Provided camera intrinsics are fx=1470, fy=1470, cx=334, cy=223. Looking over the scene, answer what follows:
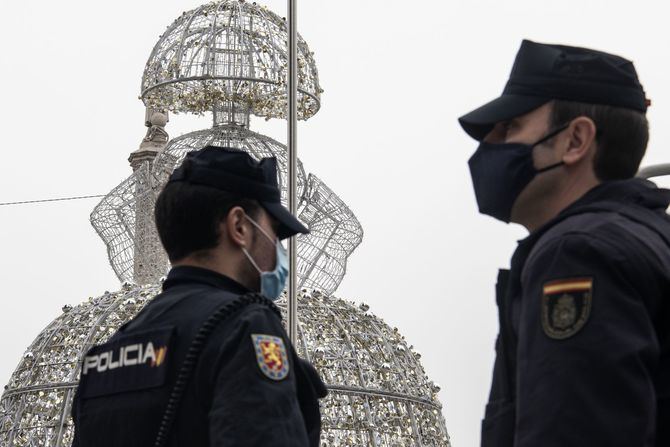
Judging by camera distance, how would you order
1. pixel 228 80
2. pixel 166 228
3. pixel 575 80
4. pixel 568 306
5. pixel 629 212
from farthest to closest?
1. pixel 228 80
2. pixel 166 228
3. pixel 575 80
4. pixel 629 212
5. pixel 568 306

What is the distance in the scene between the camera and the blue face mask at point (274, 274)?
322 cm

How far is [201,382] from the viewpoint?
2877 millimetres

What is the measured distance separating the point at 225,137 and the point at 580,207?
46.1ft

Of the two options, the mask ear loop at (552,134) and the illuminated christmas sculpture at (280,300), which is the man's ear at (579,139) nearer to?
the mask ear loop at (552,134)

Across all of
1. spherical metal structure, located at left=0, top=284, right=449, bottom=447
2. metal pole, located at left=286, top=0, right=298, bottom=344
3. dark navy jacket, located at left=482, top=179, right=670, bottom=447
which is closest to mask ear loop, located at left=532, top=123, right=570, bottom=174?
dark navy jacket, located at left=482, top=179, right=670, bottom=447

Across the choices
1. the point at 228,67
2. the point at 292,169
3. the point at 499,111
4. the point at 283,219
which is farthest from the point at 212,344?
the point at 228,67

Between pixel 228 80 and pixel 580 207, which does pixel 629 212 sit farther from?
pixel 228 80

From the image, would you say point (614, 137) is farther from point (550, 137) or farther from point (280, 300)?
point (280, 300)

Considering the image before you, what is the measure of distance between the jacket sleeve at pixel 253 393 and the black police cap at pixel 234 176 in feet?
1.40

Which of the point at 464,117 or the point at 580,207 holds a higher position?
the point at 464,117

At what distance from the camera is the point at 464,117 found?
293 centimetres

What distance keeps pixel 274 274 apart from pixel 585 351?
1.04 m

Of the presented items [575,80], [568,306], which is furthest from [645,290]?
[575,80]

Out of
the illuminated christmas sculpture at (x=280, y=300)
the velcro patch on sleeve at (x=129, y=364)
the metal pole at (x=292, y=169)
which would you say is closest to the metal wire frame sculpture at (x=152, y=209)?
the illuminated christmas sculpture at (x=280, y=300)
